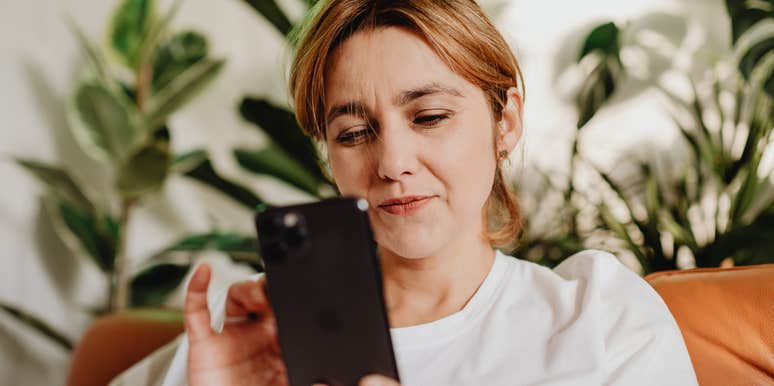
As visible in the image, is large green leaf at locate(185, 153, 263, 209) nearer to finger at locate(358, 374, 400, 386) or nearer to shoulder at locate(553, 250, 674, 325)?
shoulder at locate(553, 250, 674, 325)

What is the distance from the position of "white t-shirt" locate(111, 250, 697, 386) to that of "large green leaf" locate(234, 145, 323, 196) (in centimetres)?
76

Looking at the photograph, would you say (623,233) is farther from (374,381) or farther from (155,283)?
(155,283)

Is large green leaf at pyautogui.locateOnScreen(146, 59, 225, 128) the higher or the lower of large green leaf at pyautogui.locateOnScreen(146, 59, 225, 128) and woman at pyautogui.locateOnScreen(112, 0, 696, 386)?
the higher

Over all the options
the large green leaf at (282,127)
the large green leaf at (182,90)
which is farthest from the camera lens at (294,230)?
the large green leaf at (182,90)

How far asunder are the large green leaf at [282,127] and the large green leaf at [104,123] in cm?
35

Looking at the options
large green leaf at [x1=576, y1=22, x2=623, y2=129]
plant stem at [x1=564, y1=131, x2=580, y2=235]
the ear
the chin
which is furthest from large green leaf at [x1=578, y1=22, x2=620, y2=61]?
the chin

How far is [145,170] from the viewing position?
1817mm

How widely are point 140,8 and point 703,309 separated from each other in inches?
63.2

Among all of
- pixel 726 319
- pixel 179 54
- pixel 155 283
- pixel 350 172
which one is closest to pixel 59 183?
pixel 155 283

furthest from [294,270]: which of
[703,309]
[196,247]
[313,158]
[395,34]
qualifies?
[196,247]

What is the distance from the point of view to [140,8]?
192 cm

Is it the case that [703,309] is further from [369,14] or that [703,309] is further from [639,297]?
[369,14]

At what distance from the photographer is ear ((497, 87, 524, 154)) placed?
3.25ft

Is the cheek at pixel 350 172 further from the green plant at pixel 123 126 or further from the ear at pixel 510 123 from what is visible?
the green plant at pixel 123 126
